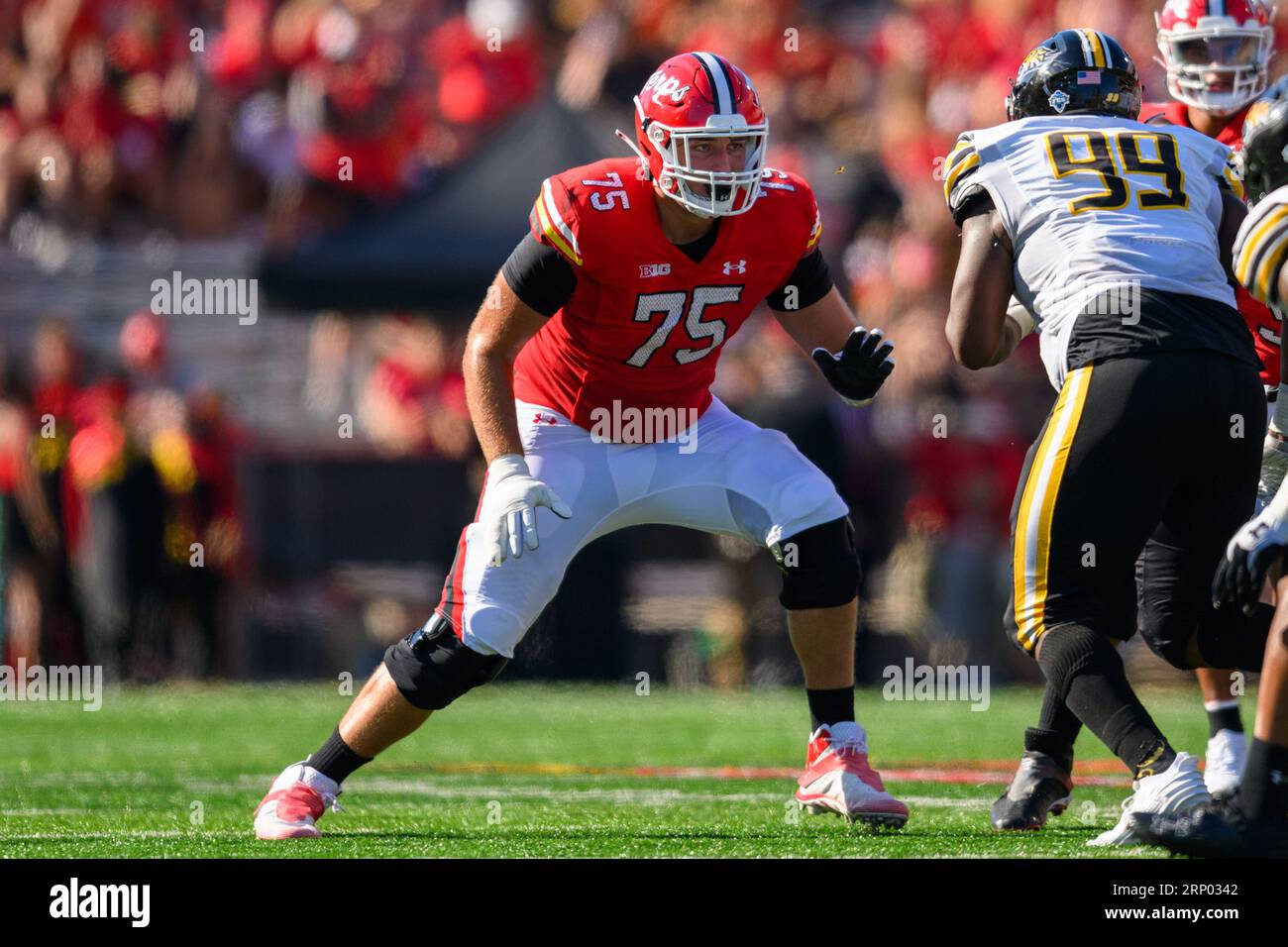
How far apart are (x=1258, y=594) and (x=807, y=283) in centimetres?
162

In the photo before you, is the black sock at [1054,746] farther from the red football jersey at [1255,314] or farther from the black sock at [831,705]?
the red football jersey at [1255,314]

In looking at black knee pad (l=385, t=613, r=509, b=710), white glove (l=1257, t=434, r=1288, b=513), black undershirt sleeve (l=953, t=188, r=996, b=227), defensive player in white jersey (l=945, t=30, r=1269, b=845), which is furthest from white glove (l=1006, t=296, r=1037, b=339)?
black knee pad (l=385, t=613, r=509, b=710)

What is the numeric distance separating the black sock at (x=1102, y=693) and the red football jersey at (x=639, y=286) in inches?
48.7

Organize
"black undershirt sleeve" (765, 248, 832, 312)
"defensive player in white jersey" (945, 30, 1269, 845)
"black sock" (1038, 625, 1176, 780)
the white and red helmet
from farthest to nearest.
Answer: the white and red helmet, "black undershirt sleeve" (765, 248, 832, 312), "defensive player in white jersey" (945, 30, 1269, 845), "black sock" (1038, 625, 1176, 780)

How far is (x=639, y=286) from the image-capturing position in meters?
4.73

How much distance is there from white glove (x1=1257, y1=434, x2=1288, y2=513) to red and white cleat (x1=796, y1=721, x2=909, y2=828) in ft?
3.76

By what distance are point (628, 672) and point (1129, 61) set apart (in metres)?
6.25

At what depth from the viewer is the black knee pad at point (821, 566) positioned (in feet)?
15.7

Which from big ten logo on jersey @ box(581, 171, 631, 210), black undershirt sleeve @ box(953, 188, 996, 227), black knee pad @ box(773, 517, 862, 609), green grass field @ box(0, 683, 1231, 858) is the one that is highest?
big ten logo on jersey @ box(581, 171, 631, 210)

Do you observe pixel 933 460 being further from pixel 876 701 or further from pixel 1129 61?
pixel 1129 61

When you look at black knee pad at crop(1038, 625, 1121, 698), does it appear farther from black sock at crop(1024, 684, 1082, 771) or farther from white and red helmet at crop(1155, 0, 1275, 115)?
white and red helmet at crop(1155, 0, 1275, 115)

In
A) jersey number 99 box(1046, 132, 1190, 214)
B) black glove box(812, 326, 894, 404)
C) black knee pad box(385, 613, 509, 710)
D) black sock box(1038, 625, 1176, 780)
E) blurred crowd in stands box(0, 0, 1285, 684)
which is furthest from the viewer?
blurred crowd in stands box(0, 0, 1285, 684)

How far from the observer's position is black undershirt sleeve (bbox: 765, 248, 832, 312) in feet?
16.5

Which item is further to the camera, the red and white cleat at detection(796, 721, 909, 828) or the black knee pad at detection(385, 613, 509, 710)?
the red and white cleat at detection(796, 721, 909, 828)
